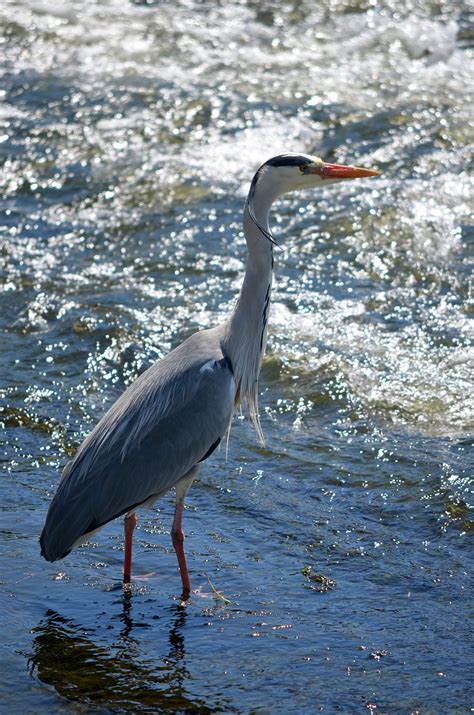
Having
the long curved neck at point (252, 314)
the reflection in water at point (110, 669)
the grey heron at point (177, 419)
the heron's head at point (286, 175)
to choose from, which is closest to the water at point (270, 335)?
the reflection in water at point (110, 669)

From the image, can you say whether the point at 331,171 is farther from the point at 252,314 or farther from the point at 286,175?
the point at 252,314

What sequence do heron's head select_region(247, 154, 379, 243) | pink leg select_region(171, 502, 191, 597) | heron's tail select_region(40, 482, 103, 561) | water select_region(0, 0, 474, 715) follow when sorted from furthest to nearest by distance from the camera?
heron's head select_region(247, 154, 379, 243) < pink leg select_region(171, 502, 191, 597) < heron's tail select_region(40, 482, 103, 561) < water select_region(0, 0, 474, 715)

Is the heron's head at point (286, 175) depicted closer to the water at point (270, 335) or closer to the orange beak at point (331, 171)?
the orange beak at point (331, 171)

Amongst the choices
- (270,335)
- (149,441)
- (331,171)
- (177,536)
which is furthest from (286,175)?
(270,335)

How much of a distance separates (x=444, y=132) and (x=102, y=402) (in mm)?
5105

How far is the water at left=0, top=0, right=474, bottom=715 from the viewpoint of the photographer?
460cm

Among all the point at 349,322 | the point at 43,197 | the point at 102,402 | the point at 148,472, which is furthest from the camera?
the point at 43,197

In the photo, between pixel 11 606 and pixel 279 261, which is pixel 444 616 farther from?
pixel 279 261

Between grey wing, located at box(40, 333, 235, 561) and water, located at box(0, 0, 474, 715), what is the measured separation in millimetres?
364

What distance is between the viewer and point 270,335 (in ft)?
25.6

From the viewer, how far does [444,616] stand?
483cm

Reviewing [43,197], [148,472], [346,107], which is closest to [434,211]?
[346,107]

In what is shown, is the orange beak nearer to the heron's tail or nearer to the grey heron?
the grey heron

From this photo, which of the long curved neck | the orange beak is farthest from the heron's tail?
the orange beak
